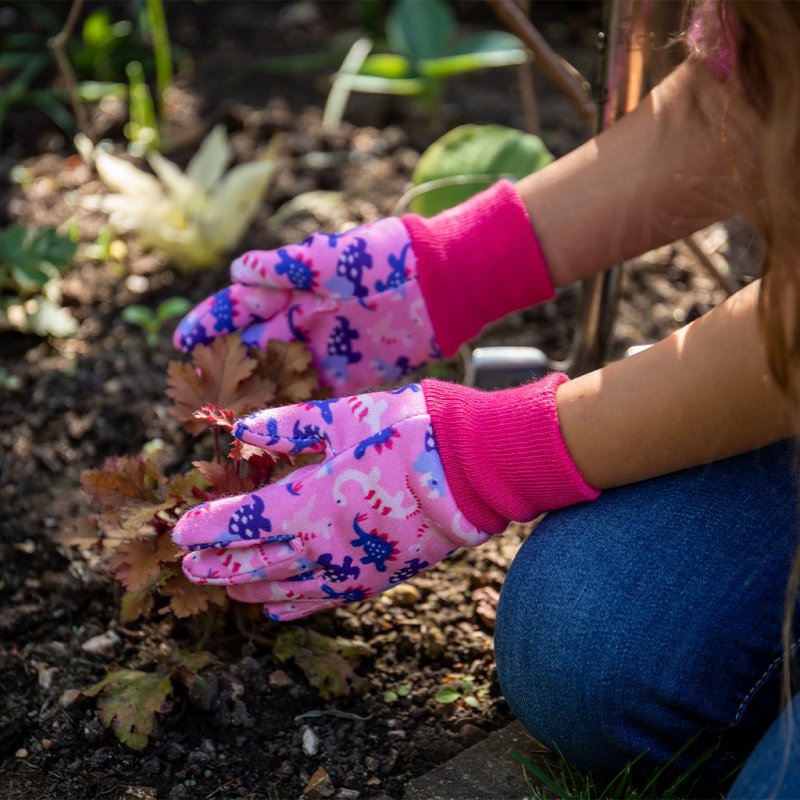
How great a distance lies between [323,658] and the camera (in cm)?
143

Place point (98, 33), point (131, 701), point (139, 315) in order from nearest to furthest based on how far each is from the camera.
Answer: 1. point (131, 701)
2. point (139, 315)
3. point (98, 33)

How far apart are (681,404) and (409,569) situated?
384 mm

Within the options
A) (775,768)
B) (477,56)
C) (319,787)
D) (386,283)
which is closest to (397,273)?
(386,283)

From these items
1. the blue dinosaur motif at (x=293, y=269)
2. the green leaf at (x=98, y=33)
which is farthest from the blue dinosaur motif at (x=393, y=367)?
the green leaf at (x=98, y=33)

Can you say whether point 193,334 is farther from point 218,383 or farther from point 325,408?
point 325,408

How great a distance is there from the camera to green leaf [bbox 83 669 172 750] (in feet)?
4.32

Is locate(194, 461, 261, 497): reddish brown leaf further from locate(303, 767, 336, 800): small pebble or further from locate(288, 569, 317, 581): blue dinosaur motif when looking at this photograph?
locate(303, 767, 336, 800): small pebble

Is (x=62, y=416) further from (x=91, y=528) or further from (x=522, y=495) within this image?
(x=522, y=495)

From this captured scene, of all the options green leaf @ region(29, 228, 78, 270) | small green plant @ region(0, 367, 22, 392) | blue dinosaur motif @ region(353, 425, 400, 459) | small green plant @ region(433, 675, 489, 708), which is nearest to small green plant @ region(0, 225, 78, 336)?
green leaf @ region(29, 228, 78, 270)

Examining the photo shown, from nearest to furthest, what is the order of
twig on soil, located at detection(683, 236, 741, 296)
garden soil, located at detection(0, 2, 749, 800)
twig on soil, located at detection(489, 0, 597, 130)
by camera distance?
garden soil, located at detection(0, 2, 749, 800), twig on soil, located at detection(489, 0, 597, 130), twig on soil, located at detection(683, 236, 741, 296)

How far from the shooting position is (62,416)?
198 cm

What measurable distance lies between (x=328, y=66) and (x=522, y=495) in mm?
2189

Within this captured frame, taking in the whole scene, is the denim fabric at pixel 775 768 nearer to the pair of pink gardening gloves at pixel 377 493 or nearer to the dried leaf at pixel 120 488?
the pair of pink gardening gloves at pixel 377 493

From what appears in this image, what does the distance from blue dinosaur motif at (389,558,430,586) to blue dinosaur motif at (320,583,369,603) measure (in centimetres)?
4
